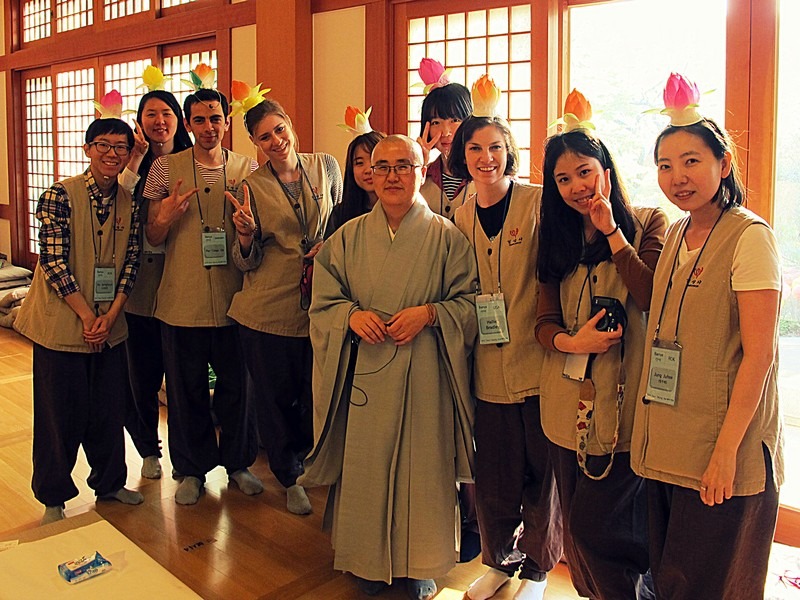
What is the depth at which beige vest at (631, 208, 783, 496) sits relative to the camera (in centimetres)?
175

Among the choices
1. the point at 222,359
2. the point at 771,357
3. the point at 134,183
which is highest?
the point at 134,183

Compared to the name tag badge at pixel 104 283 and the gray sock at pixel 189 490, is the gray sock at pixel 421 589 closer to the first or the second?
the gray sock at pixel 189 490

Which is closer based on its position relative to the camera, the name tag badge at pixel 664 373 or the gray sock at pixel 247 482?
the name tag badge at pixel 664 373

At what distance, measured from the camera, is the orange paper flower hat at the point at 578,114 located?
2090 mm

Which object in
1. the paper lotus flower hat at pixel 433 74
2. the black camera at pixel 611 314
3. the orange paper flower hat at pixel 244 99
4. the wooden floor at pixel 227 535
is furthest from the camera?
the orange paper flower hat at pixel 244 99

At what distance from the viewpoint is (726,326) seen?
1749 mm

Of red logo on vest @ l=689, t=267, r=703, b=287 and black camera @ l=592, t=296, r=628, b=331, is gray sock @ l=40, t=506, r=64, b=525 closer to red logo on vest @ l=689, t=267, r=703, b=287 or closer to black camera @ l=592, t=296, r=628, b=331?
black camera @ l=592, t=296, r=628, b=331

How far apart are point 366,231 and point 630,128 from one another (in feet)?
4.46

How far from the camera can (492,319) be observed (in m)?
2.34

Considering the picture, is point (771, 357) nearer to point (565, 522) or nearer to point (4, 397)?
point (565, 522)

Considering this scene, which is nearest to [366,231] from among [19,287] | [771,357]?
[771,357]

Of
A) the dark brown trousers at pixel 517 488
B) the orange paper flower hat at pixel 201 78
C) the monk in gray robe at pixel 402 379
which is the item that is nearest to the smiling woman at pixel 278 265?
the orange paper flower hat at pixel 201 78

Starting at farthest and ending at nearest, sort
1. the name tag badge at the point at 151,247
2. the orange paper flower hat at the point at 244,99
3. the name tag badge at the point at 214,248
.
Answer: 1. the name tag badge at the point at 151,247
2. the name tag badge at the point at 214,248
3. the orange paper flower hat at the point at 244,99

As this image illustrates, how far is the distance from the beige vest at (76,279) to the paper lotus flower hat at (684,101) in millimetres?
2064
